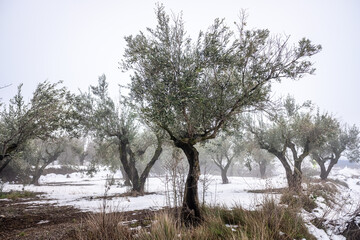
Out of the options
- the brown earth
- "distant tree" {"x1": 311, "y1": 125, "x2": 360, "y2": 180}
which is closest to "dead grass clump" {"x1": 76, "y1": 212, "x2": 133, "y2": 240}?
the brown earth

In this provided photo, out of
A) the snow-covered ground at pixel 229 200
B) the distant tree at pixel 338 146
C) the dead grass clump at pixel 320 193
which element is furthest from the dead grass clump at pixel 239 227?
the distant tree at pixel 338 146

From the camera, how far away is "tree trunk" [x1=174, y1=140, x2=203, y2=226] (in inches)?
269

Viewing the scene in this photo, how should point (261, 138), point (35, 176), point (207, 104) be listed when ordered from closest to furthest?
point (207, 104) → point (261, 138) → point (35, 176)

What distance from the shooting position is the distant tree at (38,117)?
11547mm

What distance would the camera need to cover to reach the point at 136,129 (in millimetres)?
17734

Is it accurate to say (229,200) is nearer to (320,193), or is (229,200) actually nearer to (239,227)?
(320,193)

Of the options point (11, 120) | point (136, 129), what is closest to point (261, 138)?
point (136, 129)

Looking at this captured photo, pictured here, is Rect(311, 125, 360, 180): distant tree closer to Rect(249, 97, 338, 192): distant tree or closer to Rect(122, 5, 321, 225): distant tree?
Rect(249, 97, 338, 192): distant tree

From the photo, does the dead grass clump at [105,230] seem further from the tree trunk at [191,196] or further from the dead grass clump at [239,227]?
the tree trunk at [191,196]

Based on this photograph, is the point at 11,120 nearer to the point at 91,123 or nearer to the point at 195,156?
the point at 91,123

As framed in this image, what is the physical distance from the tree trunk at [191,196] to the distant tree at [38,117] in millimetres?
8884

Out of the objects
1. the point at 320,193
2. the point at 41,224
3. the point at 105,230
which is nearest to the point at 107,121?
the point at 41,224

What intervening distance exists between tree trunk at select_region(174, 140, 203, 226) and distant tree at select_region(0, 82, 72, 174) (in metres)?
8.88

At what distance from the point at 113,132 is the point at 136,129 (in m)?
2.23
